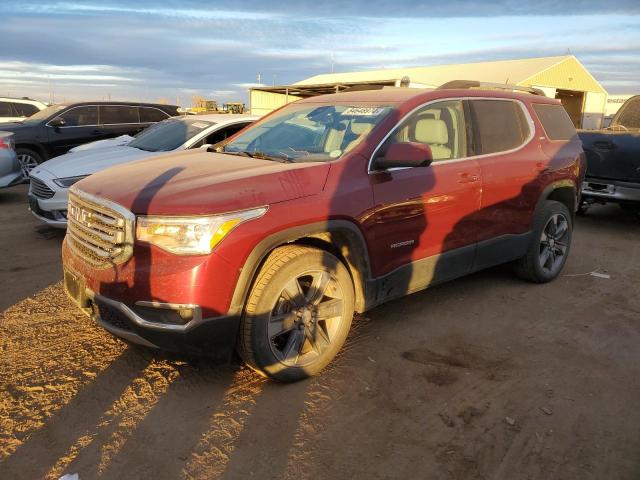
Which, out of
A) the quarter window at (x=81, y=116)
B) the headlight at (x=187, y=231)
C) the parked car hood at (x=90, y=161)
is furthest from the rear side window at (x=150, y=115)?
the headlight at (x=187, y=231)

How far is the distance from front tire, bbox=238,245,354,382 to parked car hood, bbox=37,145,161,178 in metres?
3.81

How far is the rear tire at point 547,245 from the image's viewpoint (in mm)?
5066

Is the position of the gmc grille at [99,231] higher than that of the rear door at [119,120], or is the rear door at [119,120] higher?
the rear door at [119,120]

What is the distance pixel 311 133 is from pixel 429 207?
107cm

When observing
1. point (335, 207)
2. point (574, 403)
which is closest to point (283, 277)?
point (335, 207)

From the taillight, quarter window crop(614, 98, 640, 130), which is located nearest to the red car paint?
quarter window crop(614, 98, 640, 130)

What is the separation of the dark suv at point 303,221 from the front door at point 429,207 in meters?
0.01

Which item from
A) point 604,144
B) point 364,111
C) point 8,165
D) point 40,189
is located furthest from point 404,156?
point 8,165

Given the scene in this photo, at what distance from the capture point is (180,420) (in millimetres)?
2939

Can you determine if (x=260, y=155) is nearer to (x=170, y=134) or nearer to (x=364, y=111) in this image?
(x=364, y=111)

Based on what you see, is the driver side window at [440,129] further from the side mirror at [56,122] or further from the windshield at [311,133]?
the side mirror at [56,122]

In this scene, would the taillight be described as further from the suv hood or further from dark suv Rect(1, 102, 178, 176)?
the suv hood

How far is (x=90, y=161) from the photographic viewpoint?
6496 mm

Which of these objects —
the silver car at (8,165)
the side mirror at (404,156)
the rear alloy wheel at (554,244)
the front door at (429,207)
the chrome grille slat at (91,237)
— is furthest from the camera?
the silver car at (8,165)
